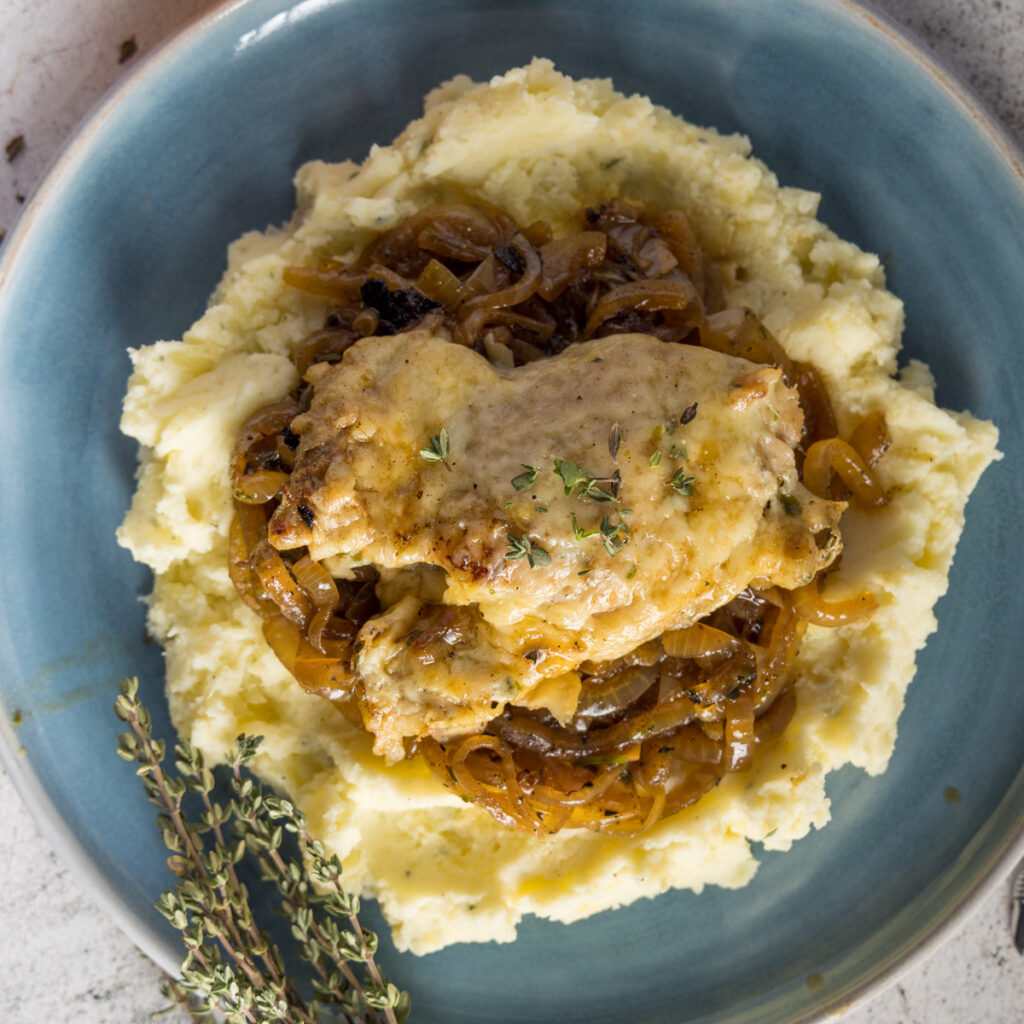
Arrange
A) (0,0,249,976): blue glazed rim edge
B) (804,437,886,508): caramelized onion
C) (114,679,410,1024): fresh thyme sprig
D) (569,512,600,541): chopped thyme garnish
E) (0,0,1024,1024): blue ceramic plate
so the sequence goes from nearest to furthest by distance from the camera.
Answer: (569,512,600,541): chopped thyme garnish
(114,679,410,1024): fresh thyme sprig
(804,437,886,508): caramelized onion
(0,0,249,976): blue glazed rim edge
(0,0,1024,1024): blue ceramic plate

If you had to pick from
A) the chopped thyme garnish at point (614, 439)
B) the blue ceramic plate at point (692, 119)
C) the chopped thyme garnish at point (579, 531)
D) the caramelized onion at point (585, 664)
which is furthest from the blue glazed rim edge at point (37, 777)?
the chopped thyme garnish at point (579, 531)

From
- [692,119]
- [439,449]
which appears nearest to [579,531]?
[439,449]

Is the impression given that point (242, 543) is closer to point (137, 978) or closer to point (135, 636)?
point (135, 636)

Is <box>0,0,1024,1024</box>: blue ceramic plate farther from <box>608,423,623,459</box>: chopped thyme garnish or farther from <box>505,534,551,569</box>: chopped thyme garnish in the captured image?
<box>505,534,551,569</box>: chopped thyme garnish

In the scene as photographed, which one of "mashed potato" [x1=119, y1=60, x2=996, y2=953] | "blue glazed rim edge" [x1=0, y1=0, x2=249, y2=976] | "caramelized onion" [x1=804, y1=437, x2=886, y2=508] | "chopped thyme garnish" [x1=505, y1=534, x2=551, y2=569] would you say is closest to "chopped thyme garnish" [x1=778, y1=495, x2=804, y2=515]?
"caramelized onion" [x1=804, y1=437, x2=886, y2=508]

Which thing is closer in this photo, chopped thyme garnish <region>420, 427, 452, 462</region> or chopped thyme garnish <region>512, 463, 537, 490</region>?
chopped thyme garnish <region>512, 463, 537, 490</region>

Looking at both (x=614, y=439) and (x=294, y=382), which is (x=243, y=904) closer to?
(x=294, y=382)

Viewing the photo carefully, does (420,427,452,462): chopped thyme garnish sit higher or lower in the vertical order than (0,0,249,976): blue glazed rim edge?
higher

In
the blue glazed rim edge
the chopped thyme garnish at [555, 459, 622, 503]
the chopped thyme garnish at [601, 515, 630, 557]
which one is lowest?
the blue glazed rim edge

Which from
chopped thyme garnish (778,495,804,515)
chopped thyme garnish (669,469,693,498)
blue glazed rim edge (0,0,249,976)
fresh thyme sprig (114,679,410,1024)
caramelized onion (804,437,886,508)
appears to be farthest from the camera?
blue glazed rim edge (0,0,249,976)
